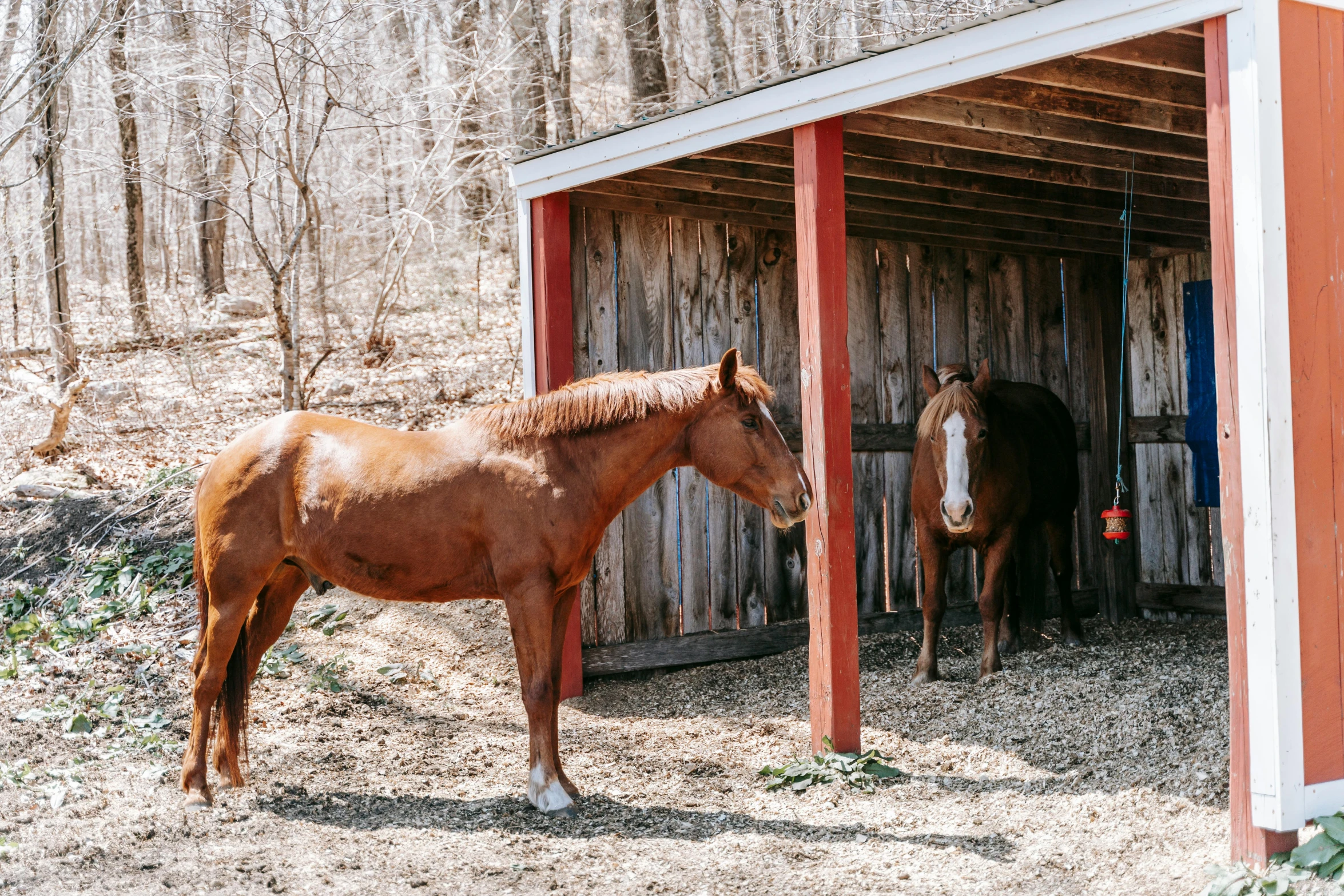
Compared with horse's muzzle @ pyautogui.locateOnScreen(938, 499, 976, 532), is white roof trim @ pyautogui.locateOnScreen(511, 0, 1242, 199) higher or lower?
higher

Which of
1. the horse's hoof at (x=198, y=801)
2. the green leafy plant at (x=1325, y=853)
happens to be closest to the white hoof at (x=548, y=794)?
the horse's hoof at (x=198, y=801)

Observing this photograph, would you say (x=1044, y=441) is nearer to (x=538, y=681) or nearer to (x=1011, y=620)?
(x=1011, y=620)

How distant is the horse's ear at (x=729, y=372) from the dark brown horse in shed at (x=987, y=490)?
70.8 inches

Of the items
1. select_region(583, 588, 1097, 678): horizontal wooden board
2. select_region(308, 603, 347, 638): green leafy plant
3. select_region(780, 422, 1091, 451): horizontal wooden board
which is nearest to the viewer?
select_region(583, 588, 1097, 678): horizontal wooden board

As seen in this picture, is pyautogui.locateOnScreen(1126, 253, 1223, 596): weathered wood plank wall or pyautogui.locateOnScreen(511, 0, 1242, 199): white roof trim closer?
pyautogui.locateOnScreen(511, 0, 1242, 199): white roof trim

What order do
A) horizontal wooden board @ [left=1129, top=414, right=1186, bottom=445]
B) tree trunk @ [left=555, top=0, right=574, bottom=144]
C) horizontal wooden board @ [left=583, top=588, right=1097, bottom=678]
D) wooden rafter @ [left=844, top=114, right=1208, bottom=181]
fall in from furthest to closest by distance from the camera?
tree trunk @ [left=555, top=0, right=574, bottom=144] → horizontal wooden board @ [left=1129, top=414, right=1186, bottom=445] → horizontal wooden board @ [left=583, top=588, right=1097, bottom=678] → wooden rafter @ [left=844, top=114, right=1208, bottom=181]

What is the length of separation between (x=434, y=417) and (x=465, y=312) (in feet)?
14.1

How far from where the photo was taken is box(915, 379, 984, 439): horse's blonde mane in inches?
228

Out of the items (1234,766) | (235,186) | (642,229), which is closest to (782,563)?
(642,229)

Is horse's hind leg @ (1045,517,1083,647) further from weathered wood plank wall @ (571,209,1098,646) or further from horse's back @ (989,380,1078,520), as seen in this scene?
weathered wood plank wall @ (571,209,1098,646)

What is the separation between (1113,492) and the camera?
26.8ft

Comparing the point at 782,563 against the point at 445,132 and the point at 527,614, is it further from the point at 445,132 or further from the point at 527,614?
the point at 445,132

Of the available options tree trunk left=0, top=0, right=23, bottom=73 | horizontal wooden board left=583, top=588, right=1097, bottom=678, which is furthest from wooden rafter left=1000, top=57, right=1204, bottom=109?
tree trunk left=0, top=0, right=23, bottom=73

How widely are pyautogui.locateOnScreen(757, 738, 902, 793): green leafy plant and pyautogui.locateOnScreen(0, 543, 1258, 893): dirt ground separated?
0.06 metres
